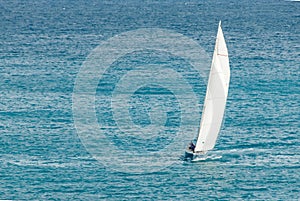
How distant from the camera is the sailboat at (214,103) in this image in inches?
5261

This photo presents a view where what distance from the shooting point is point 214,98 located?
135750 mm

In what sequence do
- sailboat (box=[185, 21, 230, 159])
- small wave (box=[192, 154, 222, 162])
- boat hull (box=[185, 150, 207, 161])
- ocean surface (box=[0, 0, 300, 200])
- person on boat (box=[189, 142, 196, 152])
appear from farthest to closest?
person on boat (box=[189, 142, 196, 152]) < sailboat (box=[185, 21, 230, 159]) < small wave (box=[192, 154, 222, 162]) < boat hull (box=[185, 150, 207, 161]) < ocean surface (box=[0, 0, 300, 200])

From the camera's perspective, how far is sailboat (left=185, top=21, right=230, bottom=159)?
134 meters

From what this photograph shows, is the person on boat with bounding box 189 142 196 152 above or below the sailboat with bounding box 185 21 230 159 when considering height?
below

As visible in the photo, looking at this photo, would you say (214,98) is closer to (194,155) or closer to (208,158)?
(208,158)

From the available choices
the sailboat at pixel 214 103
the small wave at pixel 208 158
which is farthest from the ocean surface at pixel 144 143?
the sailboat at pixel 214 103

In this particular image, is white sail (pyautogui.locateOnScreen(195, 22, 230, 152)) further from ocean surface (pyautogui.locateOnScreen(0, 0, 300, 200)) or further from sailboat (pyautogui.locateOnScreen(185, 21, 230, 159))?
ocean surface (pyautogui.locateOnScreen(0, 0, 300, 200))

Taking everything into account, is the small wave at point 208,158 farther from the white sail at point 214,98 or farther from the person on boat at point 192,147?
the person on boat at point 192,147

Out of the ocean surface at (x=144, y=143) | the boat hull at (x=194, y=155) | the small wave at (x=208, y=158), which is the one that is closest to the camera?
the ocean surface at (x=144, y=143)

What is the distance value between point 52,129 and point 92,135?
7.98 meters

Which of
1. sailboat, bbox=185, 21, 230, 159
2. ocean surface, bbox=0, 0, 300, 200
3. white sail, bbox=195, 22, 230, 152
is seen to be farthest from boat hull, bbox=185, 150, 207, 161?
ocean surface, bbox=0, 0, 300, 200

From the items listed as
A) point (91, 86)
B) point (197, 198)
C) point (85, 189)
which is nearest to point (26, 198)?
point (85, 189)

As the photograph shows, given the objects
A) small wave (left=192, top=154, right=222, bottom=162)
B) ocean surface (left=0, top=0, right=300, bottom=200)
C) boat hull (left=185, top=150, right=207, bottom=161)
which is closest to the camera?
ocean surface (left=0, top=0, right=300, bottom=200)

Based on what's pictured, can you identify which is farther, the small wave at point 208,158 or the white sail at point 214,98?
the white sail at point 214,98
